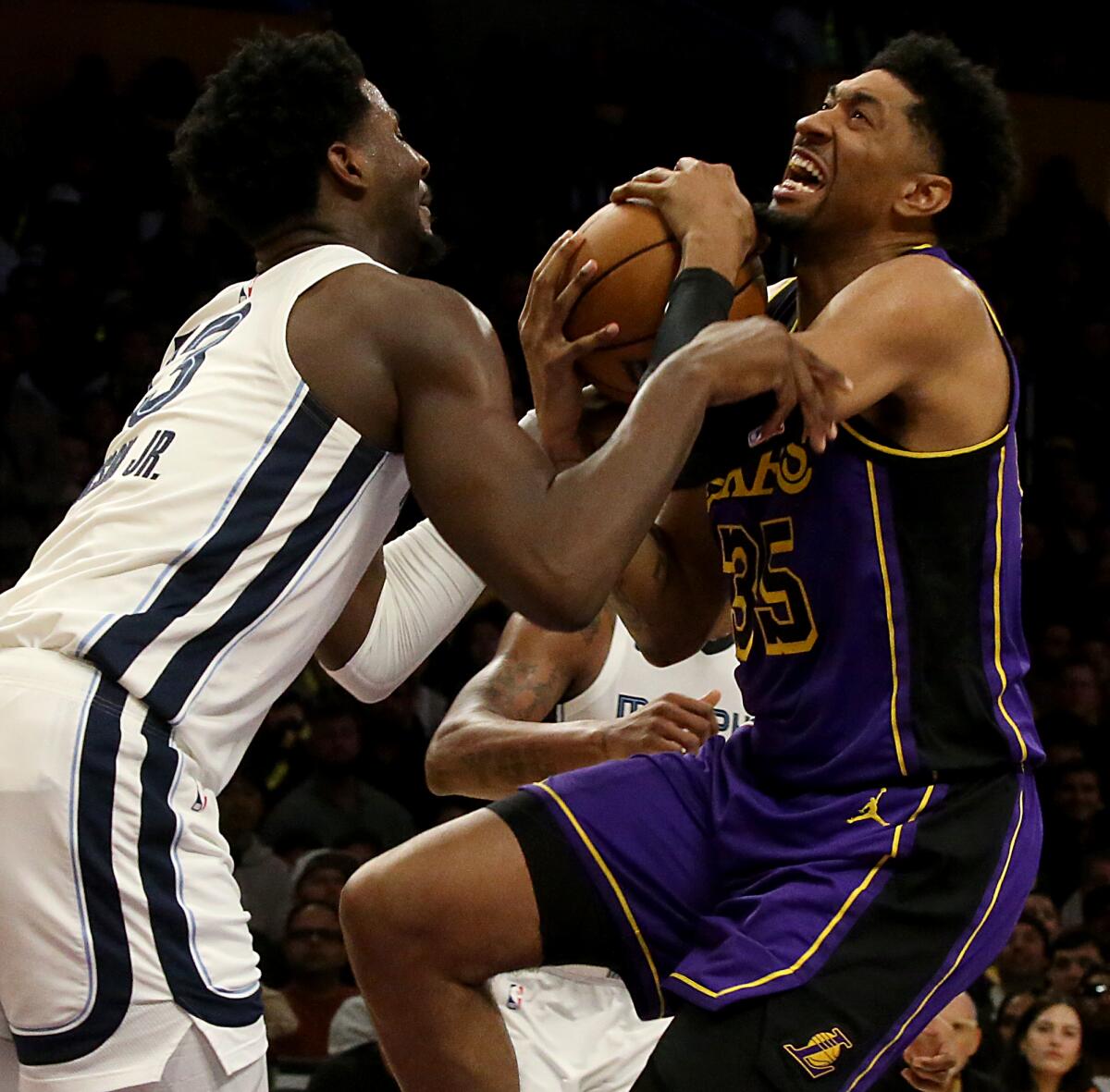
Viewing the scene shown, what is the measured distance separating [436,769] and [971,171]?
5.50ft

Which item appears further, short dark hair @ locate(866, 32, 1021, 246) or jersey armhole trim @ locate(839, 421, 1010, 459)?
short dark hair @ locate(866, 32, 1021, 246)

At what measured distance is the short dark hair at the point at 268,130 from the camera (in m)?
2.69

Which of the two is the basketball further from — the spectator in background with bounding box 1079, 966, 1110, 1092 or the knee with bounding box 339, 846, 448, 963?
the spectator in background with bounding box 1079, 966, 1110, 1092

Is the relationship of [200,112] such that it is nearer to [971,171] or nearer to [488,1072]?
[971,171]

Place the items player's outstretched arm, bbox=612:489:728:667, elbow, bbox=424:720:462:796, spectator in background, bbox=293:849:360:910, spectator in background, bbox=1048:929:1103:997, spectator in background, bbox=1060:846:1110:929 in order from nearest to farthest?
player's outstretched arm, bbox=612:489:728:667
elbow, bbox=424:720:462:796
spectator in background, bbox=293:849:360:910
spectator in background, bbox=1048:929:1103:997
spectator in background, bbox=1060:846:1110:929

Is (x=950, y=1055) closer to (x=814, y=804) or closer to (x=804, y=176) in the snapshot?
(x=814, y=804)

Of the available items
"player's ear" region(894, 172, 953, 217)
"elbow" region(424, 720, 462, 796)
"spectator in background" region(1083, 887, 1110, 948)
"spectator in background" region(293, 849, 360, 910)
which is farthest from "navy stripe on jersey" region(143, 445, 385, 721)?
"spectator in background" region(1083, 887, 1110, 948)

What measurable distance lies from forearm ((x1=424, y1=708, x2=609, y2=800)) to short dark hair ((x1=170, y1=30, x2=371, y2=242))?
116 centimetres

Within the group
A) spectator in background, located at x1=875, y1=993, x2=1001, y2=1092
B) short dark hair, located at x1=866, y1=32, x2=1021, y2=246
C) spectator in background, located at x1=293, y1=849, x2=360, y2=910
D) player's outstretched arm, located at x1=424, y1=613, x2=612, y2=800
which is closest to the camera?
→ short dark hair, located at x1=866, y1=32, x2=1021, y2=246

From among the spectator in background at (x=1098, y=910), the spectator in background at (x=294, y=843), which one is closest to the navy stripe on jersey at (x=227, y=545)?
the spectator in background at (x=294, y=843)

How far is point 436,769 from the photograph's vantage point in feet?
12.5

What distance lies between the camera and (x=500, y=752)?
11.8 ft

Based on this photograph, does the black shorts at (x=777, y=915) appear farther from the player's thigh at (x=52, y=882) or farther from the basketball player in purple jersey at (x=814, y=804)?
the player's thigh at (x=52, y=882)

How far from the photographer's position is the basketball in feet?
9.18
